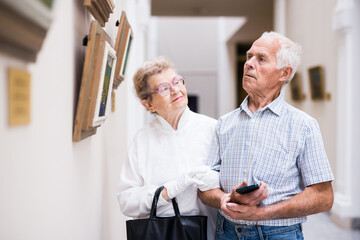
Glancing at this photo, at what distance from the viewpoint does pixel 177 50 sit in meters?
15.6

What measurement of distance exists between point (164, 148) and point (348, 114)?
14.1 feet

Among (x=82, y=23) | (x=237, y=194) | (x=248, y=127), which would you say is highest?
(x=82, y=23)

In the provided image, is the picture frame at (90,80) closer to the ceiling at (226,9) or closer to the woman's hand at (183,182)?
the woman's hand at (183,182)

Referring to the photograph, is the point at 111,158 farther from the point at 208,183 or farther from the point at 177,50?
the point at 177,50

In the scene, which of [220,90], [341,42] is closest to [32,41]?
[341,42]

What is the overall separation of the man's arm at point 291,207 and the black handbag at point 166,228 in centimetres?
29

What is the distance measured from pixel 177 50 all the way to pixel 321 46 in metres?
9.21

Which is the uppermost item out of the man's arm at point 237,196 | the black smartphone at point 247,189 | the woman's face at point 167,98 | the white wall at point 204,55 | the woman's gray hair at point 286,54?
the white wall at point 204,55

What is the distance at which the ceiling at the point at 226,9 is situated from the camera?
36.0 feet

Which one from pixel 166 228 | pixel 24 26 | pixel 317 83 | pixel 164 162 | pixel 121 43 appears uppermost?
pixel 317 83

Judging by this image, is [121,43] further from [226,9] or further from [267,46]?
[226,9]

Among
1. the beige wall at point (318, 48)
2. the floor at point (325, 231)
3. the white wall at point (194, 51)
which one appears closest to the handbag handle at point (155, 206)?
the floor at point (325, 231)

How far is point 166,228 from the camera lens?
2182mm

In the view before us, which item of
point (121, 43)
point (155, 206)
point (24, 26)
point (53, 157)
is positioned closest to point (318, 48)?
point (121, 43)
